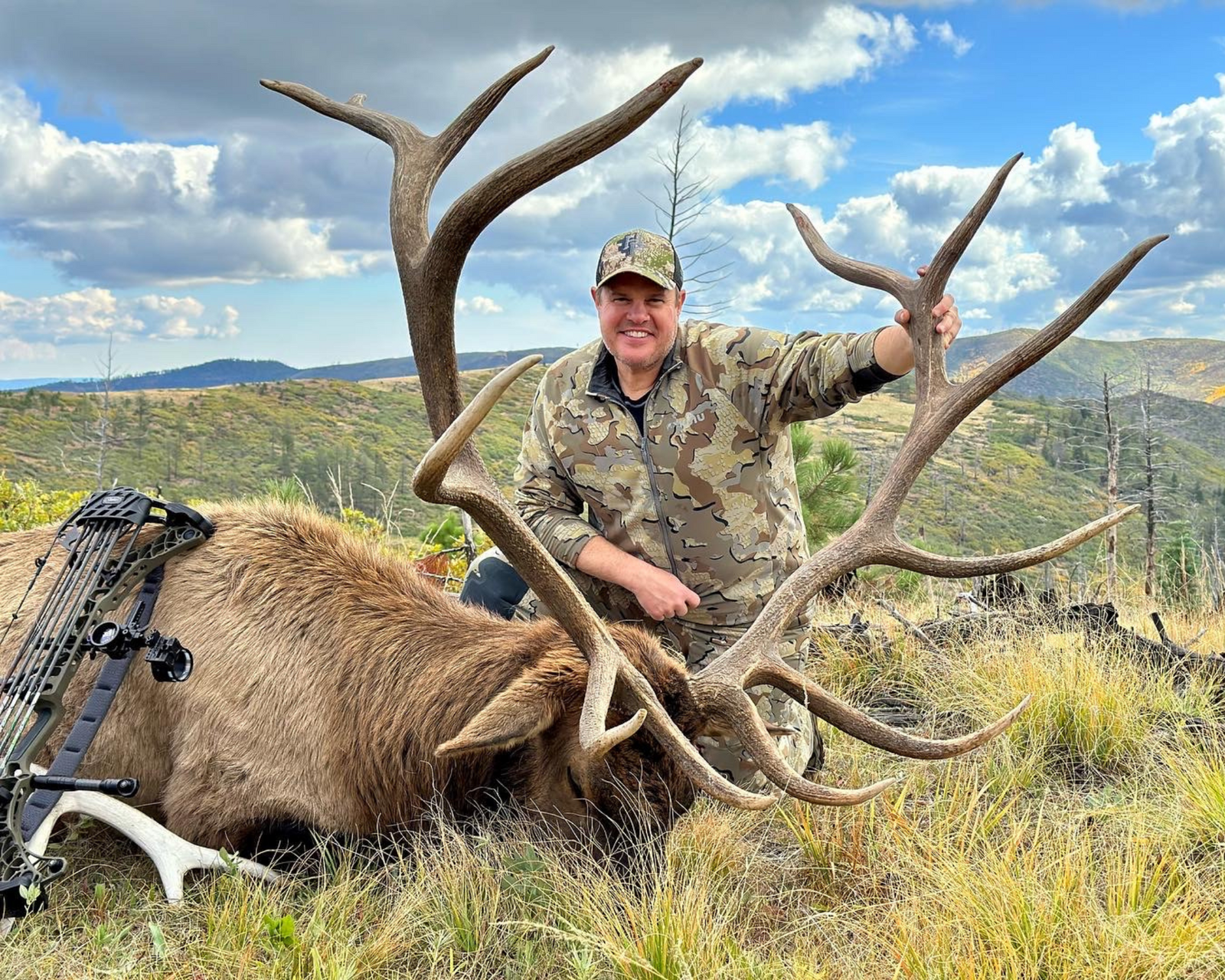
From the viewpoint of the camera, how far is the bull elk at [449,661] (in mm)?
3242

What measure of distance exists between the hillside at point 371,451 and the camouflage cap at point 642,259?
34241mm

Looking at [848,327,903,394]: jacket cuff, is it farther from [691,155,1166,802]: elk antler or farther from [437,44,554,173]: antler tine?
[437,44,554,173]: antler tine

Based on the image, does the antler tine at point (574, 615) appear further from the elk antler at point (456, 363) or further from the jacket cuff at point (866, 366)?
the jacket cuff at point (866, 366)

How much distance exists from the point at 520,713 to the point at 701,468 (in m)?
2.08

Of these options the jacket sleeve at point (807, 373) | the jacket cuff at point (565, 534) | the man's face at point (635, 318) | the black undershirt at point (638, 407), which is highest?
the man's face at point (635, 318)

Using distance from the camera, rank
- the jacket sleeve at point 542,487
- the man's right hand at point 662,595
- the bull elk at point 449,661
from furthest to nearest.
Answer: the jacket sleeve at point 542,487, the man's right hand at point 662,595, the bull elk at point 449,661

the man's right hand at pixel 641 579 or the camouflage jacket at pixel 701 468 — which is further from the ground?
the camouflage jacket at pixel 701 468

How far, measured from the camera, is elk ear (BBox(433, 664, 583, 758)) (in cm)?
314

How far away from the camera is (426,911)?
336 centimetres

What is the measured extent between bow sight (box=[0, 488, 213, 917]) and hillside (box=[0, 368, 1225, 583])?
3450 centimetres

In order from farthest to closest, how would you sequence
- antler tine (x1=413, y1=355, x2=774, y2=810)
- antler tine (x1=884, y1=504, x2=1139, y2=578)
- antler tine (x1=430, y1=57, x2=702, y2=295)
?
antler tine (x1=884, y1=504, x2=1139, y2=578)
antler tine (x1=413, y1=355, x2=774, y2=810)
antler tine (x1=430, y1=57, x2=702, y2=295)

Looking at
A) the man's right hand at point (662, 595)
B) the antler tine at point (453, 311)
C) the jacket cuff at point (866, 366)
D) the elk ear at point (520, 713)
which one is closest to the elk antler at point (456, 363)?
the antler tine at point (453, 311)

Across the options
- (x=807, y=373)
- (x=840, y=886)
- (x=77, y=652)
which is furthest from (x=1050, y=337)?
(x=77, y=652)

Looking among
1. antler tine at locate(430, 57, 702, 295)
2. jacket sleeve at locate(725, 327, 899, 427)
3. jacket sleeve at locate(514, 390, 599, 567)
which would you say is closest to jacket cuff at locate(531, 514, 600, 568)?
jacket sleeve at locate(514, 390, 599, 567)
